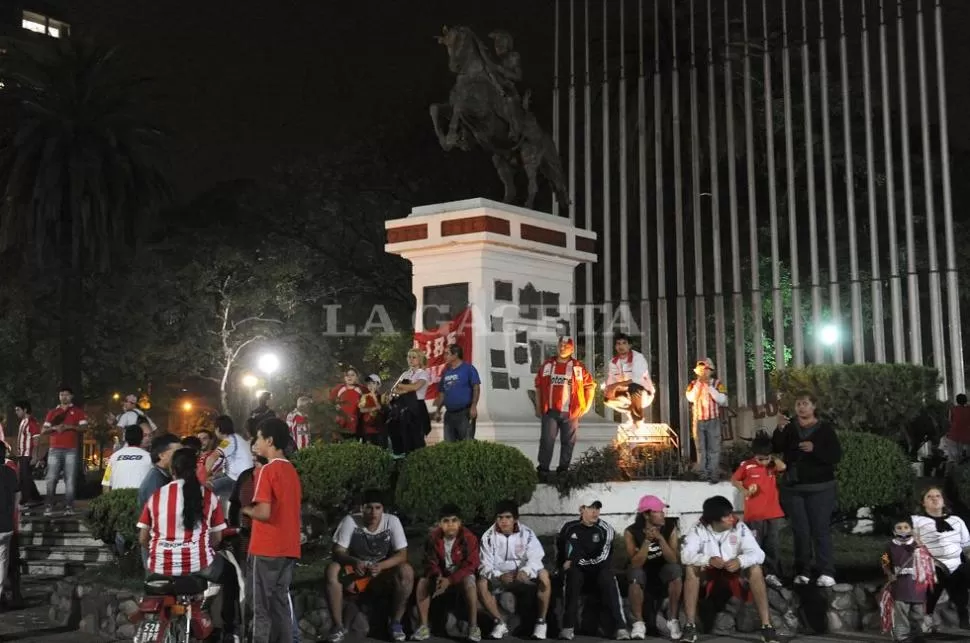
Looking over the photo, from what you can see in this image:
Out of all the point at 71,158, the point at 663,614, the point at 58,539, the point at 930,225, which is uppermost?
the point at 71,158

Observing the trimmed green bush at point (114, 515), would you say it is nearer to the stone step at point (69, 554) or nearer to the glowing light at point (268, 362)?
the stone step at point (69, 554)

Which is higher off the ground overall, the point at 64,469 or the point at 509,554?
the point at 64,469

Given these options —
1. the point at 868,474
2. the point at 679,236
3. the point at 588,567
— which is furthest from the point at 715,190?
the point at 588,567

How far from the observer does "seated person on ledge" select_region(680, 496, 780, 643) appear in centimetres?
1012

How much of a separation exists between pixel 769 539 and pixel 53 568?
343 inches

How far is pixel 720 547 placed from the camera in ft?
33.8

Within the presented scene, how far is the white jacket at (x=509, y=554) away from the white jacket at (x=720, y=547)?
124 centimetres

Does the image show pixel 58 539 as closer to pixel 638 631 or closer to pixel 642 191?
pixel 638 631

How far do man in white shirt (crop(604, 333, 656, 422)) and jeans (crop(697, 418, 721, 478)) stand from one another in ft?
2.52

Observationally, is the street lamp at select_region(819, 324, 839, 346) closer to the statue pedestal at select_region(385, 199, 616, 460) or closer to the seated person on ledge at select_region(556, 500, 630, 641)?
the statue pedestal at select_region(385, 199, 616, 460)

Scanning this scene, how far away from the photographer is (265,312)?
34.6 metres

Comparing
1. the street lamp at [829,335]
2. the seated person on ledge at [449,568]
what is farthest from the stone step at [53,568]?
the street lamp at [829,335]

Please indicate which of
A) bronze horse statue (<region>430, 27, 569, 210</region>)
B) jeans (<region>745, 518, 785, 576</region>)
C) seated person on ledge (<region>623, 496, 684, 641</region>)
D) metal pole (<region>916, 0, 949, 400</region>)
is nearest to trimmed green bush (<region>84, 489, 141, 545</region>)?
seated person on ledge (<region>623, 496, 684, 641</region>)

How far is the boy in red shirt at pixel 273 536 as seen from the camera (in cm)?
836
